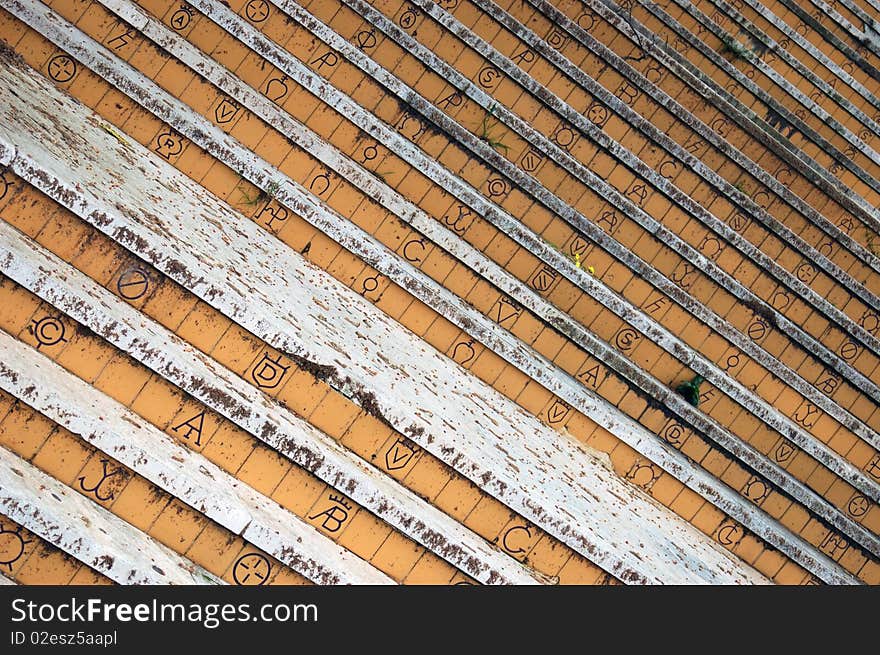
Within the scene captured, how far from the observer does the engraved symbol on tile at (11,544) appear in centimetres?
427

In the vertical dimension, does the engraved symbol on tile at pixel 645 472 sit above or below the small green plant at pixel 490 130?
below

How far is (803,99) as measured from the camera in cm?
984

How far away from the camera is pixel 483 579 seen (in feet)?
17.0

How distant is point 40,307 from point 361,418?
2.01 metres

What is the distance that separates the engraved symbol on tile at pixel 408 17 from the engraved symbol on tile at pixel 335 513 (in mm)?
4997

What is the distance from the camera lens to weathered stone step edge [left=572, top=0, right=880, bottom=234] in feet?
29.6

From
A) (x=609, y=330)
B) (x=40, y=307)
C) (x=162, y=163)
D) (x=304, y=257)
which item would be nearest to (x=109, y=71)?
(x=162, y=163)

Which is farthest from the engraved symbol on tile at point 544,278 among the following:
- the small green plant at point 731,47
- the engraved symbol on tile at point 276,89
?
the small green plant at point 731,47

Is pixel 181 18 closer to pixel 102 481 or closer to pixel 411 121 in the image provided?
pixel 411 121

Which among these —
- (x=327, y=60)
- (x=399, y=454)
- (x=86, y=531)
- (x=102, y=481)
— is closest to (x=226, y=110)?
(x=327, y=60)

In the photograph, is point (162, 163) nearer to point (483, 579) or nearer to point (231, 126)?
point (231, 126)

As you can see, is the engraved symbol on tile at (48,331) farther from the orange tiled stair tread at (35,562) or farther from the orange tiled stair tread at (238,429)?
the orange tiled stair tread at (35,562)

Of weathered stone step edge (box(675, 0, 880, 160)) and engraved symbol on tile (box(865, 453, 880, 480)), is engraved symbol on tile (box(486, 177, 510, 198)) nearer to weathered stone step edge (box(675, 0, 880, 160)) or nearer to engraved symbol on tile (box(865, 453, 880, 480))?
weathered stone step edge (box(675, 0, 880, 160))
